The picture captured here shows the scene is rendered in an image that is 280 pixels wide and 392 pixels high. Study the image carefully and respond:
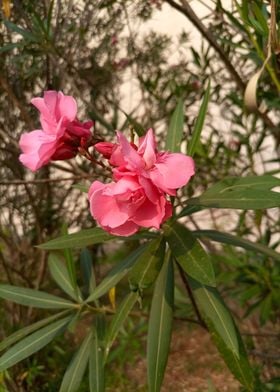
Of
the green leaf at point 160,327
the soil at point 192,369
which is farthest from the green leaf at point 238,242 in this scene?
the soil at point 192,369

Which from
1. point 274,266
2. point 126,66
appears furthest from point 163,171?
point 126,66

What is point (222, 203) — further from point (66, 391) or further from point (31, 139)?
point (66, 391)

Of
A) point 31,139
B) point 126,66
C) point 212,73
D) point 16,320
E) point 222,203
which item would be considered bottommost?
point 16,320

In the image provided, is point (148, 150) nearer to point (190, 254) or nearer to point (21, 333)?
point (190, 254)

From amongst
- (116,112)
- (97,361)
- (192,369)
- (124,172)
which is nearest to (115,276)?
(97,361)

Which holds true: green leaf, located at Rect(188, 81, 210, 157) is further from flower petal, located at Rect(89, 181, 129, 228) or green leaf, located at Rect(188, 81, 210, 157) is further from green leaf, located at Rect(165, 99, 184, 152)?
flower petal, located at Rect(89, 181, 129, 228)

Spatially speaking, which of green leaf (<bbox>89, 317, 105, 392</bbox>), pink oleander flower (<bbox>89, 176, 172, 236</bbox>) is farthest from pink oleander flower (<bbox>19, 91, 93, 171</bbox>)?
green leaf (<bbox>89, 317, 105, 392</bbox>)
